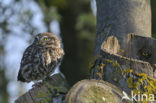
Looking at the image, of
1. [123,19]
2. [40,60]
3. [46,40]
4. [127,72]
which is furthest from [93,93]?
[46,40]

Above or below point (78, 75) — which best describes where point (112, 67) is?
above

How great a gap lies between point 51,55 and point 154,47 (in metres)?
1.76

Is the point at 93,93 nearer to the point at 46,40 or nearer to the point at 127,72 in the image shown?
the point at 127,72

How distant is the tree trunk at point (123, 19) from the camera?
4035 mm

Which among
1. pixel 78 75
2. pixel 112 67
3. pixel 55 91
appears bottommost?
pixel 78 75

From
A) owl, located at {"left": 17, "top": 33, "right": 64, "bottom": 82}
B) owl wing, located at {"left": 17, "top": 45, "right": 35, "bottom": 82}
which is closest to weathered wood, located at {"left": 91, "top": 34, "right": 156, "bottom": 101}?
owl, located at {"left": 17, "top": 33, "right": 64, "bottom": 82}

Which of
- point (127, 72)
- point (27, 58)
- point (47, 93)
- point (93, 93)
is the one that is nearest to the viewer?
point (93, 93)

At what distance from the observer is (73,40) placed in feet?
27.3

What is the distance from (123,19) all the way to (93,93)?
1506mm

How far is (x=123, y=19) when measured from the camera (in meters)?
4.07

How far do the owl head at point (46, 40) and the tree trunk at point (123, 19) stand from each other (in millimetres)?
1064

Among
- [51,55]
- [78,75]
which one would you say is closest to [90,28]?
[78,75]

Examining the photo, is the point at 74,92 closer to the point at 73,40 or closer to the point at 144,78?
the point at 144,78

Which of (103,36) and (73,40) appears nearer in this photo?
(103,36)
